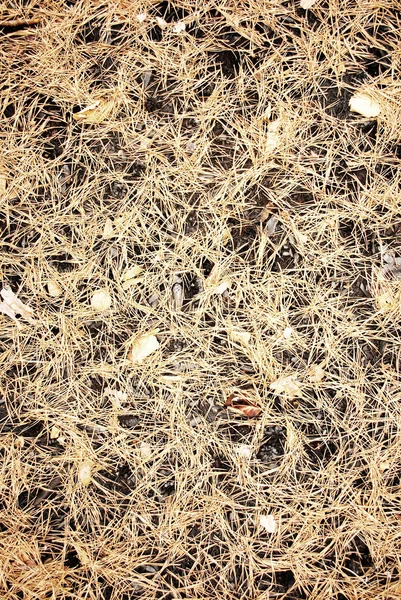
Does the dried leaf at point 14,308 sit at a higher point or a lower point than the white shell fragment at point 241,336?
higher

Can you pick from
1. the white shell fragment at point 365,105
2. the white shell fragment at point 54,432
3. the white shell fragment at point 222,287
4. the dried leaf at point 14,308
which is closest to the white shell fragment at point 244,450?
the white shell fragment at point 222,287

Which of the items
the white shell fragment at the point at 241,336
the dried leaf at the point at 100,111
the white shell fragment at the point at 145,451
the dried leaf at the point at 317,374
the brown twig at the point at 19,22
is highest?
the brown twig at the point at 19,22

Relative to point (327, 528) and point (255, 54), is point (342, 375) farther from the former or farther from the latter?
point (255, 54)

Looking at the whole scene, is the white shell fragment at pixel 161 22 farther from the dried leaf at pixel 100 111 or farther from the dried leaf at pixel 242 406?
the dried leaf at pixel 242 406

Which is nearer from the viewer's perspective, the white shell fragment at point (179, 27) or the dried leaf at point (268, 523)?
the dried leaf at point (268, 523)
